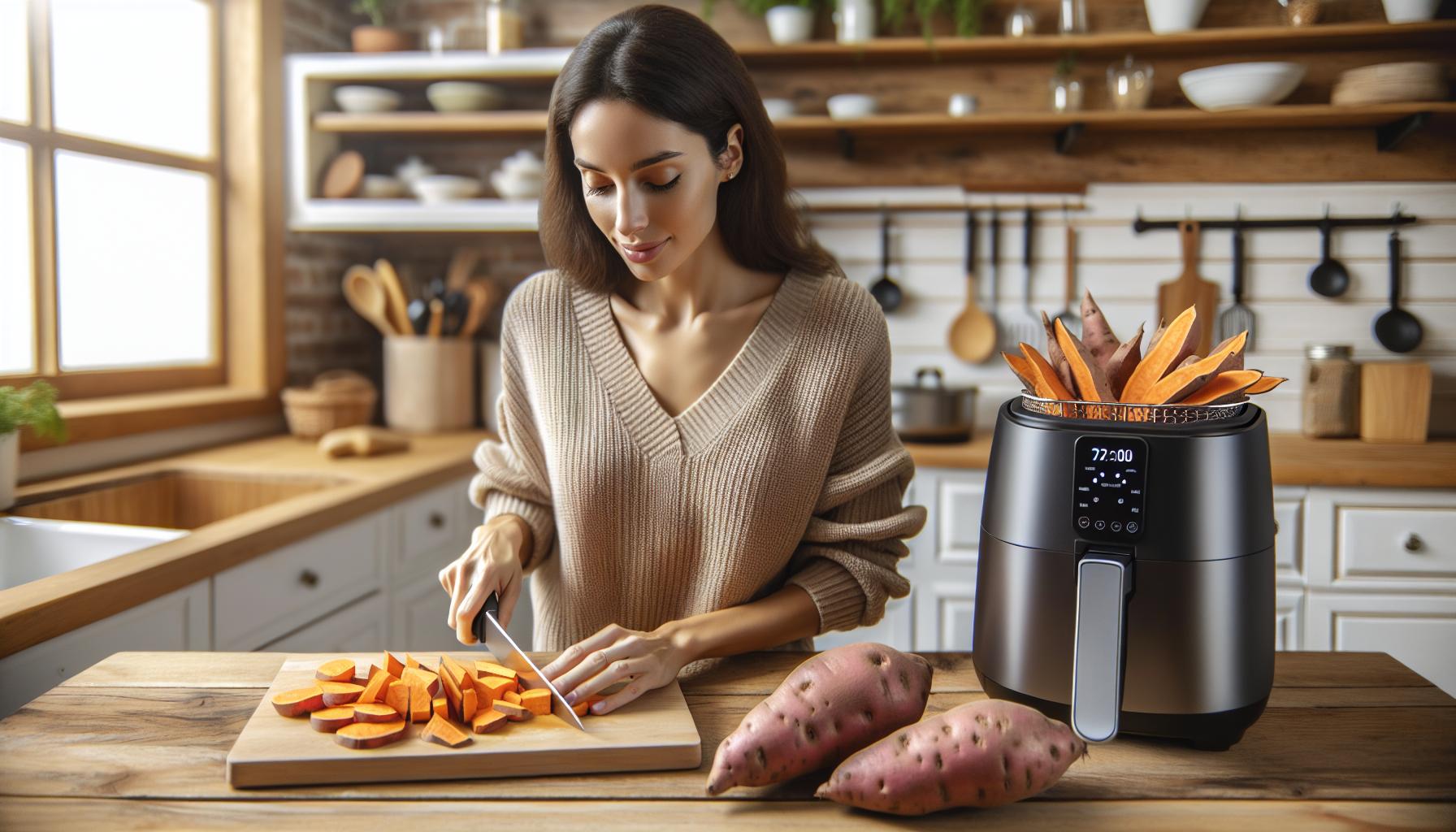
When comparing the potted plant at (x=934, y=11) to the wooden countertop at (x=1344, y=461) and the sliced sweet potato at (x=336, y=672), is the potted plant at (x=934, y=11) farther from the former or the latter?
the sliced sweet potato at (x=336, y=672)

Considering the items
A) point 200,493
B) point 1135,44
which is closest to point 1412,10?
point 1135,44

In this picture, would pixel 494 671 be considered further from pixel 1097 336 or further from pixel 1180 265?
pixel 1180 265

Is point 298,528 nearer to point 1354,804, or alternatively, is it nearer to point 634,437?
point 634,437

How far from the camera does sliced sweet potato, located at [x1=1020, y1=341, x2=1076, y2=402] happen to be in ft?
2.92

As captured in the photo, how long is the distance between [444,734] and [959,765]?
40 centimetres

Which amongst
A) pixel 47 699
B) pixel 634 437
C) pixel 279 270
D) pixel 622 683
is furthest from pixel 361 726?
pixel 279 270

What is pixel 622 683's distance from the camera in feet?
3.14

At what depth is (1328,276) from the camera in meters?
2.96

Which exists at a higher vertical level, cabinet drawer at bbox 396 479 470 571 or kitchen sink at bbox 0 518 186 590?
kitchen sink at bbox 0 518 186 590

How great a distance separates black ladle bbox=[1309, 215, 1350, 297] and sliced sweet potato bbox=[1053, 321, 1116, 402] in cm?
248

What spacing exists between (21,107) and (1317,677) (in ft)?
8.17

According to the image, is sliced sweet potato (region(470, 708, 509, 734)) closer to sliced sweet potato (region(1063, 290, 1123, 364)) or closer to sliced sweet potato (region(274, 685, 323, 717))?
sliced sweet potato (region(274, 685, 323, 717))

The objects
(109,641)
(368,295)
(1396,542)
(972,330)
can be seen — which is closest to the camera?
(109,641)

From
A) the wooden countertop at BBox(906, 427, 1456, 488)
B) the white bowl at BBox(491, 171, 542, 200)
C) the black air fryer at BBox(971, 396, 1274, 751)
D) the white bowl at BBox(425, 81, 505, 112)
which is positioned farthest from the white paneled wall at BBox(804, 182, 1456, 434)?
the black air fryer at BBox(971, 396, 1274, 751)
